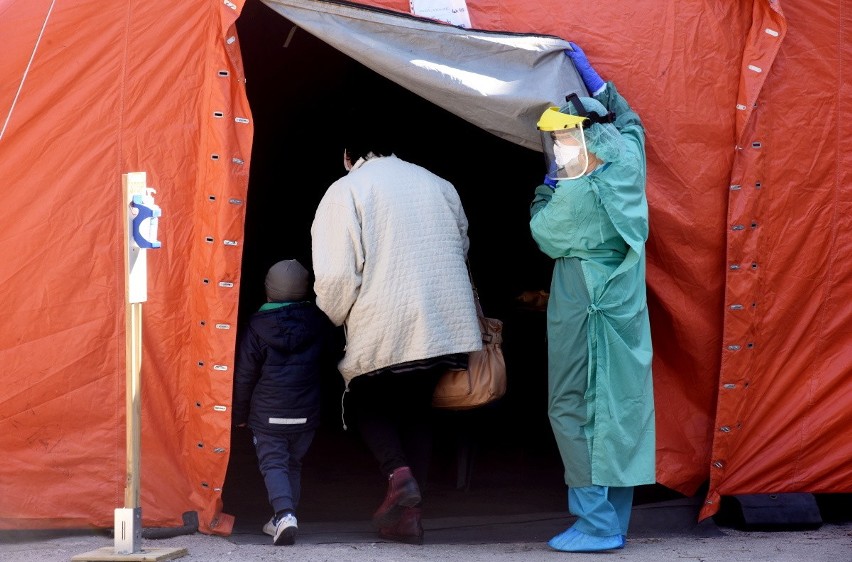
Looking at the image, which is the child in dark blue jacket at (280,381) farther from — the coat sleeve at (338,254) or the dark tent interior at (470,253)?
the dark tent interior at (470,253)

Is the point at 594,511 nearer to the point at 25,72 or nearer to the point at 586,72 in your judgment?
the point at 586,72

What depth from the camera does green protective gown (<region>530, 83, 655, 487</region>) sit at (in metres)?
3.84

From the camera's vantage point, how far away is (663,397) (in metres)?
4.29

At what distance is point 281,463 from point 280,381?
12.1 inches

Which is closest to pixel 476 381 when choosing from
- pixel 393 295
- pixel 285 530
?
pixel 393 295

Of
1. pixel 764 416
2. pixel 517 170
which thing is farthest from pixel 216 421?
pixel 517 170

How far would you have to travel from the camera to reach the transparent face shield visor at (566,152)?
3.85 meters

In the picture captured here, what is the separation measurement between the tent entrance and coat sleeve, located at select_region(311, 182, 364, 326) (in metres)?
0.82

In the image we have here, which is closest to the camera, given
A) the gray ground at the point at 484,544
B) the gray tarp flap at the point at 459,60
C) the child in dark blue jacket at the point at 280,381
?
the gray ground at the point at 484,544

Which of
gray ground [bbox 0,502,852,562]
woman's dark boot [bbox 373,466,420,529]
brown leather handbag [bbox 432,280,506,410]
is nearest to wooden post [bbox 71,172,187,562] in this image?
gray ground [bbox 0,502,852,562]

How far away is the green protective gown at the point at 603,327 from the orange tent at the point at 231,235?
0.30 m

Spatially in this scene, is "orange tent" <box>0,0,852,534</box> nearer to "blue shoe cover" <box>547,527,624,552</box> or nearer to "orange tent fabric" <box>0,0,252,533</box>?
"orange tent fabric" <box>0,0,252,533</box>

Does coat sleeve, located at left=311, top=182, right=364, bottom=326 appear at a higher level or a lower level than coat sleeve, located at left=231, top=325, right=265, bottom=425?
higher

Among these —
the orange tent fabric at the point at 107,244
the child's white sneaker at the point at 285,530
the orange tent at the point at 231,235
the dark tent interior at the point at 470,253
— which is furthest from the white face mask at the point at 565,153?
the child's white sneaker at the point at 285,530
